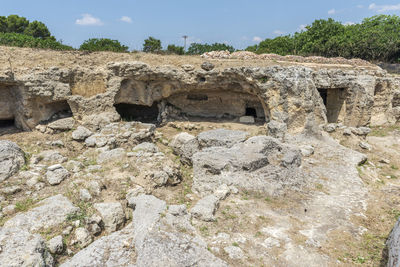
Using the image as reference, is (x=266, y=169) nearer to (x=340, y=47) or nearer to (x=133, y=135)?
(x=133, y=135)

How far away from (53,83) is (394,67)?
2600 centimetres

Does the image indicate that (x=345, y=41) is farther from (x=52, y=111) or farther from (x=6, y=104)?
(x=6, y=104)

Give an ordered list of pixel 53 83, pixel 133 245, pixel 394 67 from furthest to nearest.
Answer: pixel 394 67
pixel 53 83
pixel 133 245

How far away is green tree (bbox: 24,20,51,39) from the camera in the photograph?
33688 millimetres

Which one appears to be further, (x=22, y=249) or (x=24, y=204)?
(x=24, y=204)

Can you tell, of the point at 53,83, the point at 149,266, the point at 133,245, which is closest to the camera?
the point at 149,266

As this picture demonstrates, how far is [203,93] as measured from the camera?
14.6 metres

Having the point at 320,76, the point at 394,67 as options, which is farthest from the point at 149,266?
the point at 394,67

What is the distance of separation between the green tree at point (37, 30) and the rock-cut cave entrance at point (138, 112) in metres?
28.9

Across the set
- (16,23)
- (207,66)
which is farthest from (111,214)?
(16,23)

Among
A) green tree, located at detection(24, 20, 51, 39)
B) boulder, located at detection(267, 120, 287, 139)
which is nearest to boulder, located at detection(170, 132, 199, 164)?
boulder, located at detection(267, 120, 287, 139)

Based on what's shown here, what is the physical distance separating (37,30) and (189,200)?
130 feet

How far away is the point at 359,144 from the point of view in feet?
37.8

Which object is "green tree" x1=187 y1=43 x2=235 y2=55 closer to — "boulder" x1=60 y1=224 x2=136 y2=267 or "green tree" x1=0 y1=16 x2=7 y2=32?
"boulder" x1=60 y1=224 x2=136 y2=267
